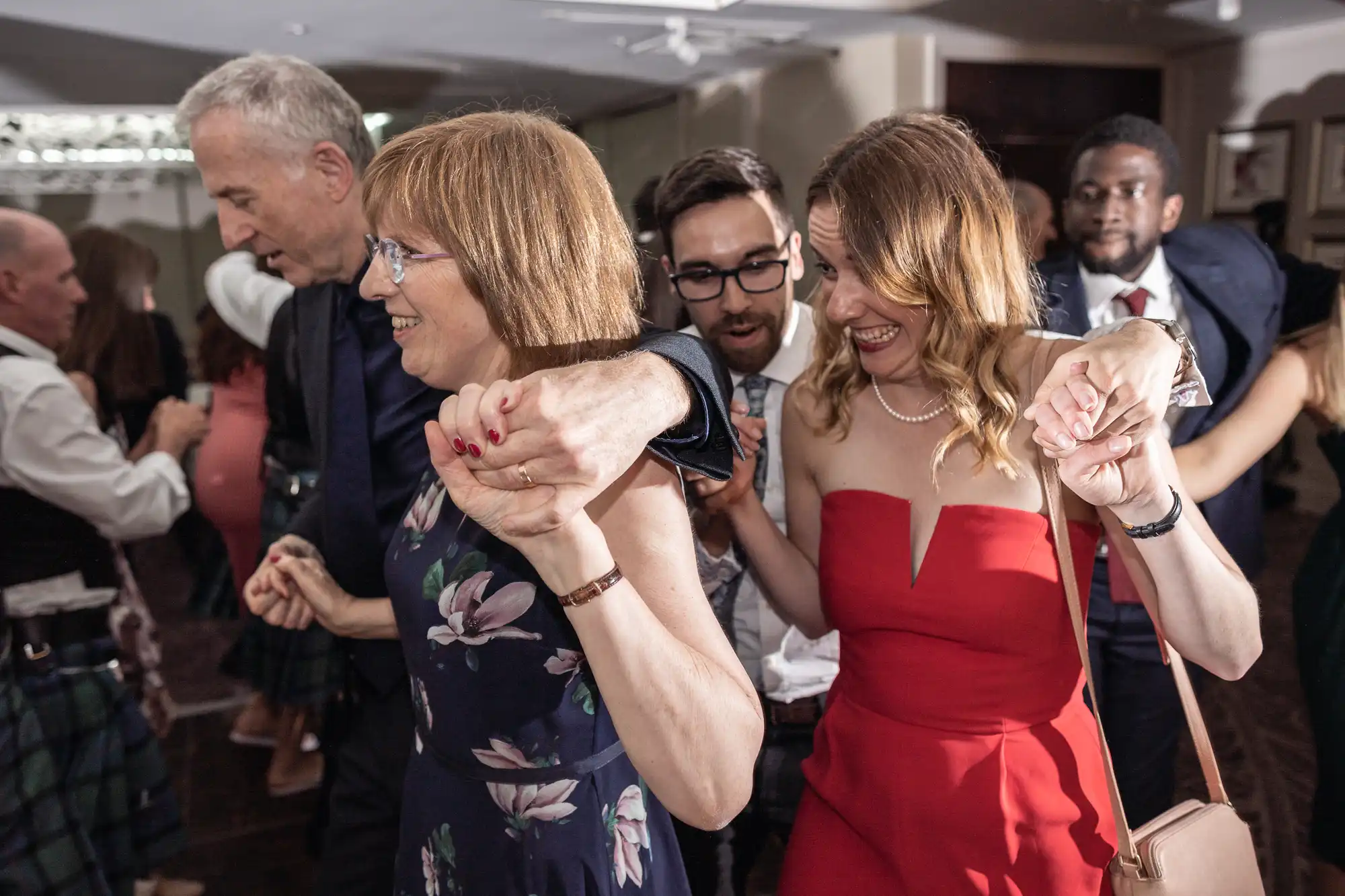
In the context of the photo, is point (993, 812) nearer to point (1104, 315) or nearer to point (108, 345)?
point (1104, 315)

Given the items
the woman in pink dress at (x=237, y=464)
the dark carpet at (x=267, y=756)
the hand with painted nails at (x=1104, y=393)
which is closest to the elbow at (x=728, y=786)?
the hand with painted nails at (x=1104, y=393)

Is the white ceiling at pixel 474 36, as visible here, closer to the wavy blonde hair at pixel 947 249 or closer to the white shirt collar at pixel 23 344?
the white shirt collar at pixel 23 344

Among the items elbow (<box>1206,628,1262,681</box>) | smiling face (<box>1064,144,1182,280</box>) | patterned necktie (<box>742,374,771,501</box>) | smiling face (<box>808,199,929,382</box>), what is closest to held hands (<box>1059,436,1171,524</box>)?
elbow (<box>1206,628,1262,681</box>)

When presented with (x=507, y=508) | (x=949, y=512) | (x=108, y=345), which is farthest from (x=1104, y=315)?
(x=108, y=345)

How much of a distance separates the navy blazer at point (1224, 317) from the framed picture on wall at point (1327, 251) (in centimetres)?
6

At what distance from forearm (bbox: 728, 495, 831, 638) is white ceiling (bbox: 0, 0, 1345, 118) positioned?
127 cm

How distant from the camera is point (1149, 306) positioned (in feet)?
6.66

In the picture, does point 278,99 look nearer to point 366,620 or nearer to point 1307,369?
point 366,620

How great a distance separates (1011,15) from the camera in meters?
2.27

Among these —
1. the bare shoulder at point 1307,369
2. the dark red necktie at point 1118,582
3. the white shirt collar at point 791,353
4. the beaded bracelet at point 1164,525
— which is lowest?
the dark red necktie at point 1118,582

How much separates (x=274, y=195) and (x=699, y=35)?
115 cm

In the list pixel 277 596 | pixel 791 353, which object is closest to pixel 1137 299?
pixel 791 353

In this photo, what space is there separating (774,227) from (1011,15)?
103 cm

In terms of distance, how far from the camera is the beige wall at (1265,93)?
6.53 feet
